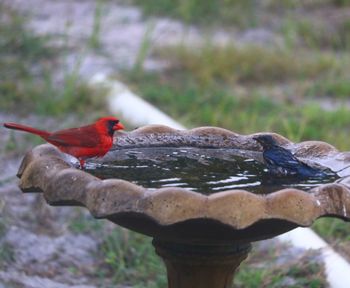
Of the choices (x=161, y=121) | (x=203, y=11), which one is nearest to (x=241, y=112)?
(x=161, y=121)

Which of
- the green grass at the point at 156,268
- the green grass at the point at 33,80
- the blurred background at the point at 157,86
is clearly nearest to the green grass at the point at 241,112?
the blurred background at the point at 157,86

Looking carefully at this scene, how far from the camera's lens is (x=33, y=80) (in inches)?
298

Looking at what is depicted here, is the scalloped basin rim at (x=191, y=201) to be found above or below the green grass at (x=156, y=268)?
below

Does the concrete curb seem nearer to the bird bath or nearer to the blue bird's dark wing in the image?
the bird bath

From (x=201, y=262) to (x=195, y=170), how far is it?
0.34 m

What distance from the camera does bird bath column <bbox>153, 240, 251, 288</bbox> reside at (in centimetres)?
325

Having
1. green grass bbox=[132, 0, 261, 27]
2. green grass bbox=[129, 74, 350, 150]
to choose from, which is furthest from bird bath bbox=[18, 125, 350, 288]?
green grass bbox=[132, 0, 261, 27]

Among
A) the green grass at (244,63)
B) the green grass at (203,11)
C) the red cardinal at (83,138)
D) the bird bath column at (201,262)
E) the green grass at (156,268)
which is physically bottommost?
the bird bath column at (201,262)

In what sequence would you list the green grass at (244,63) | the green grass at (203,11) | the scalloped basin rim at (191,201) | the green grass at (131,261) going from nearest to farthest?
the scalloped basin rim at (191,201) < the green grass at (131,261) < the green grass at (244,63) < the green grass at (203,11)

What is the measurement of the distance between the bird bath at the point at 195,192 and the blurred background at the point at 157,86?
3.37ft

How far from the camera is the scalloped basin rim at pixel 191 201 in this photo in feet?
8.95

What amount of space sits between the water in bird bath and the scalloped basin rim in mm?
233

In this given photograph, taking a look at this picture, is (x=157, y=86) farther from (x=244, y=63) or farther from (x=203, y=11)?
(x=203, y=11)

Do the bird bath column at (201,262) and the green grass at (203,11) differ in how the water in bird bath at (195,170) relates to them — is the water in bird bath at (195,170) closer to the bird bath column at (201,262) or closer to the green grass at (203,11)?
the bird bath column at (201,262)
